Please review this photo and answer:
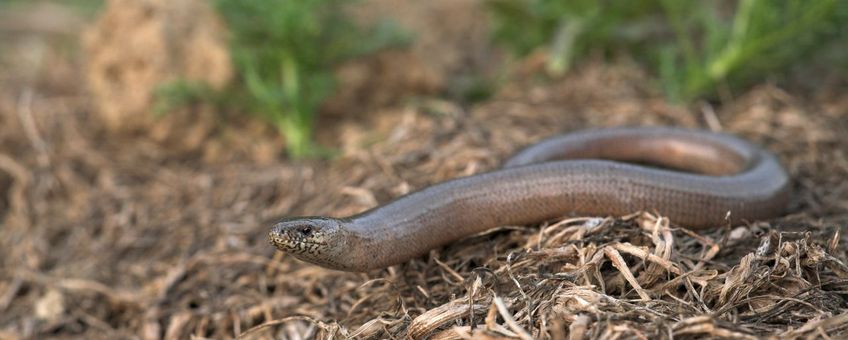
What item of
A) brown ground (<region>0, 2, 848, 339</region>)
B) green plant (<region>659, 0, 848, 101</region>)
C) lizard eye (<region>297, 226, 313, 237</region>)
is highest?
green plant (<region>659, 0, 848, 101</region>)

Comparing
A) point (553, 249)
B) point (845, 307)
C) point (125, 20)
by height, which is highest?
point (125, 20)

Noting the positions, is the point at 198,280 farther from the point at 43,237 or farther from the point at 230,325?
the point at 43,237

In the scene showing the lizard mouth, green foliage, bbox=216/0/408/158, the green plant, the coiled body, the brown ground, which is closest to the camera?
the brown ground

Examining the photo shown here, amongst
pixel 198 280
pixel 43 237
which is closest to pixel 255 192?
pixel 198 280

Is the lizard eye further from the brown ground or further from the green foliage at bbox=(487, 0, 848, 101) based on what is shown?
the green foliage at bbox=(487, 0, 848, 101)

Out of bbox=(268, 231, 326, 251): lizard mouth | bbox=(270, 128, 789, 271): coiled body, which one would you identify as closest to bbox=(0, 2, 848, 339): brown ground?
bbox=(270, 128, 789, 271): coiled body

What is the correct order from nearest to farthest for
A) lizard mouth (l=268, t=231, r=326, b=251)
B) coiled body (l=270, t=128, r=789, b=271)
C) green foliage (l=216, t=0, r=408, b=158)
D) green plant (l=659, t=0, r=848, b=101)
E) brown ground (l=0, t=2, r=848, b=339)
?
brown ground (l=0, t=2, r=848, b=339) < lizard mouth (l=268, t=231, r=326, b=251) < coiled body (l=270, t=128, r=789, b=271) < green plant (l=659, t=0, r=848, b=101) < green foliage (l=216, t=0, r=408, b=158)

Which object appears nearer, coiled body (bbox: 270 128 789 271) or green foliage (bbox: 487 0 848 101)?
coiled body (bbox: 270 128 789 271)
